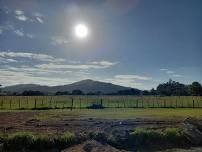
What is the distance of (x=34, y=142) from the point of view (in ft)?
66.1

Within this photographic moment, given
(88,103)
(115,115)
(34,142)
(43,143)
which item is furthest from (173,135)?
(88,103)

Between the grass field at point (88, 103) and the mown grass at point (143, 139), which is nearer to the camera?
the mown grass at point (143, 139)

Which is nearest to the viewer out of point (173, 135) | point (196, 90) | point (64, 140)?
point (64, 140)

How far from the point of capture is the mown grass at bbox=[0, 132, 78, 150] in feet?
65.0

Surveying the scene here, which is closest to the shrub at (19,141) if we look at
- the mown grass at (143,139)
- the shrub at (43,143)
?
the shrub at (43,143)

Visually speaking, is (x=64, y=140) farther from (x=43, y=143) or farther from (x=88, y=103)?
(x=88, y=103)

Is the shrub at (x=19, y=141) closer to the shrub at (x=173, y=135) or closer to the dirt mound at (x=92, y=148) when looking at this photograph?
the dirt mound at (x=92, y=148)

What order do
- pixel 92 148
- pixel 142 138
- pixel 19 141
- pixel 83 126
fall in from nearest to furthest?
pixel 92 148
pixel 19 141
pixel 142 138
pixel 83 126

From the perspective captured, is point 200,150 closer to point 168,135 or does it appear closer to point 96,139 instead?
point 168,135

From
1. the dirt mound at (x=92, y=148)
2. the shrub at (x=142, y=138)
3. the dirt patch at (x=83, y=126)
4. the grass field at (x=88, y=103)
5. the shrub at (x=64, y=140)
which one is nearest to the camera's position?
the dirt mound at (x=92, y=148)

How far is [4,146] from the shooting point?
64.2ft

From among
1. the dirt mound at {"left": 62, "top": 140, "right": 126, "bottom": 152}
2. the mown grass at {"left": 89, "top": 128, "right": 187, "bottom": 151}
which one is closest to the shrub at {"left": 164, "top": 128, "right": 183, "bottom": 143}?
the mown grass at {"left": 89, "top": 128, "right": 187, "bottom": 151}

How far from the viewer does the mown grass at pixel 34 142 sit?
65.0ft

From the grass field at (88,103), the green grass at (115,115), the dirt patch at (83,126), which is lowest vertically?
the dirt patch at (83,126)
